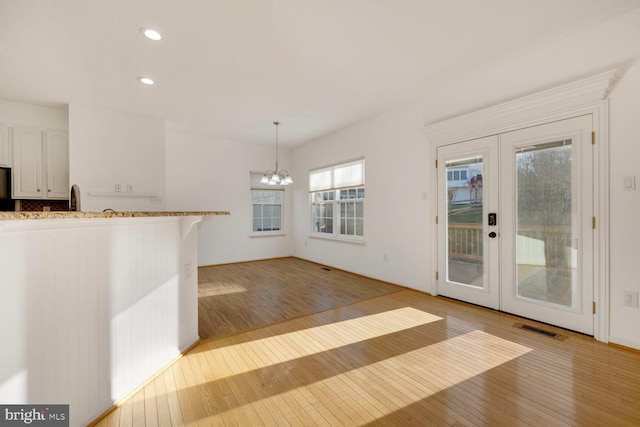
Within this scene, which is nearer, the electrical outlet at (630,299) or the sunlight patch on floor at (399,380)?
the sunlight patch on floor at (399,380)

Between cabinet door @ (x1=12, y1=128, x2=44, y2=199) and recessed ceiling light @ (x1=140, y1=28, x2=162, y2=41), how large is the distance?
336cm

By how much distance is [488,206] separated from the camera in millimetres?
3367

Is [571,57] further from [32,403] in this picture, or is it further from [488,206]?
[32,403]

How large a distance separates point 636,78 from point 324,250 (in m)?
5.19

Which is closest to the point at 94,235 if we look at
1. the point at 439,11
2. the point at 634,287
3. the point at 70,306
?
the point at 70,306

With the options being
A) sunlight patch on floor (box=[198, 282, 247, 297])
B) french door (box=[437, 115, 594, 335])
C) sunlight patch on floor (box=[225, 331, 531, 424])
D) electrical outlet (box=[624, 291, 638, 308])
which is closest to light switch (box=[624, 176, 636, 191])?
french door (box=[437, 115, 594, 335])

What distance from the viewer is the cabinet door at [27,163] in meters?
4.18

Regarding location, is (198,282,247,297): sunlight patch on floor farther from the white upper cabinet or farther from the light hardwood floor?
the white upper cabinet

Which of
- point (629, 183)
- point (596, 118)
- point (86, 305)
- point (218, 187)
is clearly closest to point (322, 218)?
point (218, 187)

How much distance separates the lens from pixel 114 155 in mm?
4637

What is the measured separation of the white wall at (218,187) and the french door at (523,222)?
4.49m

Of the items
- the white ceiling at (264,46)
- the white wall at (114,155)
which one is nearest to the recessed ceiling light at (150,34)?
the white ceiling at (264,46)

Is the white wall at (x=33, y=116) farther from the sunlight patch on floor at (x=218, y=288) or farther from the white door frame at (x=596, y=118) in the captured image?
the white door frame at (x=596, y=118)

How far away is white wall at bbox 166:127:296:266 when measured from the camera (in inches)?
231
